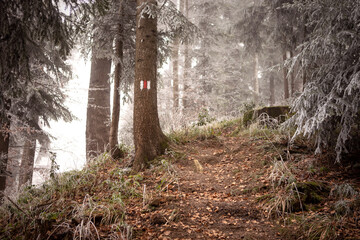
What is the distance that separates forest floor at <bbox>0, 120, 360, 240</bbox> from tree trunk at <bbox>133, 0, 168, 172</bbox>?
1.04ft

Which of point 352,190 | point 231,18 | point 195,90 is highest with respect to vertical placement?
point 231,18

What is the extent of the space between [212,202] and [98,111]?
5.22 meters

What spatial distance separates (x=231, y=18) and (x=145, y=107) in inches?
529

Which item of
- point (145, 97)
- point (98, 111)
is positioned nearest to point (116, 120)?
point (145, 97)

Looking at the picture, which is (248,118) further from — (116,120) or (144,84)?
(116,120)

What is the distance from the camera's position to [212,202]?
3.51m

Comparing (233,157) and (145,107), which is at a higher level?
(145,107)

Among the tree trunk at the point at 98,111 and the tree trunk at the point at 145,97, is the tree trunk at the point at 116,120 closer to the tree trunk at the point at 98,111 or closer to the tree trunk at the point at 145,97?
the tree trunk at the point at 145,97

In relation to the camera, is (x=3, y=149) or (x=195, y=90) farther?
(x=195, y=90)

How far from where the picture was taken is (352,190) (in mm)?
3018

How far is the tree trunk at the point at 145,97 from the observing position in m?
4.90

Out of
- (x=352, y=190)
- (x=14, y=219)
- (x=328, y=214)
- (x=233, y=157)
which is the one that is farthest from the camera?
(x=233, y=157)

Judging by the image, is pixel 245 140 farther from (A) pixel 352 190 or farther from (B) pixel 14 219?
(B) pixel 14 219

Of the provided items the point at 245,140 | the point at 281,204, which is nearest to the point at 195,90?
the point at 245,140
